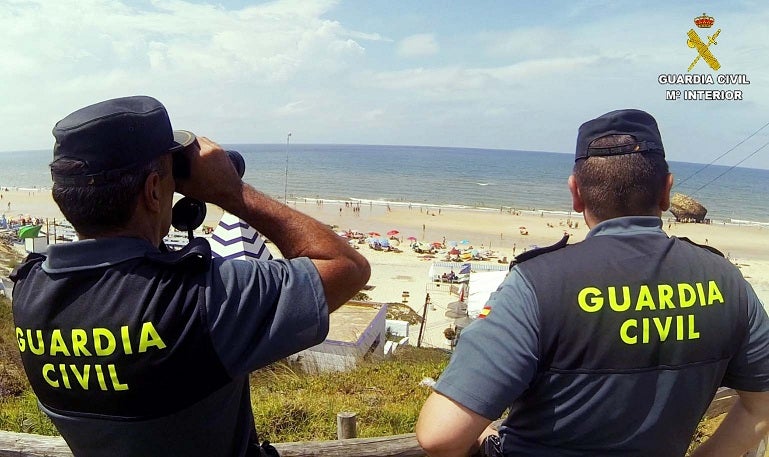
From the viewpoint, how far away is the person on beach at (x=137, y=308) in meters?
1.19

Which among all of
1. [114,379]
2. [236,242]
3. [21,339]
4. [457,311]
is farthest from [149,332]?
[457,311]

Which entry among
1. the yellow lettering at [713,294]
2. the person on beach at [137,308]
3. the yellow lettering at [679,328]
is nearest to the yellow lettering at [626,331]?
the yellow lettering at [679,328]

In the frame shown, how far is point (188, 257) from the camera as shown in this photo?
4.04 ft

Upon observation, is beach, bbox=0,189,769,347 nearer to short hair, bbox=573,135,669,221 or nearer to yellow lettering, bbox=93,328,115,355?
short hair, bbox=573,135,669,221

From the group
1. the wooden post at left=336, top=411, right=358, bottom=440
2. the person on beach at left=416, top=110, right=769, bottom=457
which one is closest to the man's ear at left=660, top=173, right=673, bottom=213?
the person on beach at left=416, top=110, right=769, bottom=457

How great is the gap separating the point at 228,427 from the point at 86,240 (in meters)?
0.58

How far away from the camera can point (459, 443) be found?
4.67 ft

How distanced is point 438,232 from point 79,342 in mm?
36513

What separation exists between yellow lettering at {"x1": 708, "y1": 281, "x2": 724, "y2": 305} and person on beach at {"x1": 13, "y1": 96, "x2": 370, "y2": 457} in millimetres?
1008

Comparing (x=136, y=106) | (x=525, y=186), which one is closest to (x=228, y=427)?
(x=136, y=106)

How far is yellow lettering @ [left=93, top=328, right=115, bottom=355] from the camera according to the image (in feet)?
3.87

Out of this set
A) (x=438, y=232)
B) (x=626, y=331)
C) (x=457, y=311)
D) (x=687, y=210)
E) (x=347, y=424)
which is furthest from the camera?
(x=687, y=210)

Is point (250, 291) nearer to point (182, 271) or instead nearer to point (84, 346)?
point (182, 271)

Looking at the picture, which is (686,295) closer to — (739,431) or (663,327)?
(663,327)
